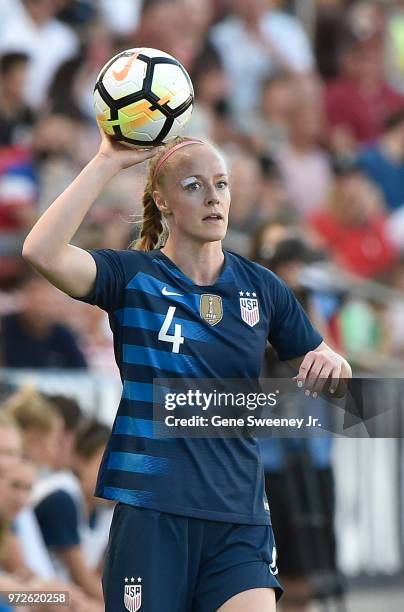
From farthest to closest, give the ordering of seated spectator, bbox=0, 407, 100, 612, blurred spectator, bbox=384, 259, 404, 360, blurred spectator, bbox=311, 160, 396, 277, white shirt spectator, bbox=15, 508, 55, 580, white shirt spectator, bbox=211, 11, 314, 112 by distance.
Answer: white shirt spectator, bbox=211, 11, 314, 112 → blurred spectator, bbox=311, 160, 396, 277 → blurred spectator, bbox=384, 259, 404, 360 → white shirt spectator, bbox=15, 508, 55, 580 → seated spectator, bbox=0, 407, 100, 612

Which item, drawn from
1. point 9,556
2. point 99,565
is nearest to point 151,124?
point 9,556

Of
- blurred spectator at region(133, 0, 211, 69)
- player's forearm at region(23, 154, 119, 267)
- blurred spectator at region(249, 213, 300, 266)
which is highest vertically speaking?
blurred spectator at region(133, 0, 211, 69)

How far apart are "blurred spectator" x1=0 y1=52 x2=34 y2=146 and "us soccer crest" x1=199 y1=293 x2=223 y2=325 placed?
628 cm

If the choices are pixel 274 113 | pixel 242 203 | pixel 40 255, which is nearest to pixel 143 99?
pixel 40 255

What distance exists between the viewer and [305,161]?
1225cm

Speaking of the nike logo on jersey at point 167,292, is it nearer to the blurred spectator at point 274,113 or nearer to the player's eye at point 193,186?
the player's eye at point 193,186

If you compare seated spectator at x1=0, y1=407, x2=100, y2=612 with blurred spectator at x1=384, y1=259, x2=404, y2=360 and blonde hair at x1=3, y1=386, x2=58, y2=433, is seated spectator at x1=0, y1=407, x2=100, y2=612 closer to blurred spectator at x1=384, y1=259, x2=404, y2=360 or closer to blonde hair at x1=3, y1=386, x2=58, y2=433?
blonde hair at x1=3, y1=386, x2=58, y2=433

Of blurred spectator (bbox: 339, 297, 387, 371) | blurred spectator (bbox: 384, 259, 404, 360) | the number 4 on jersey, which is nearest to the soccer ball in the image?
the number 4 on jersey

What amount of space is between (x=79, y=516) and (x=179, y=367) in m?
3.06

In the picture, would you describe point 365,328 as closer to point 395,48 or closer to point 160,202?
point 395,48

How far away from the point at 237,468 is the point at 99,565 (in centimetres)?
316

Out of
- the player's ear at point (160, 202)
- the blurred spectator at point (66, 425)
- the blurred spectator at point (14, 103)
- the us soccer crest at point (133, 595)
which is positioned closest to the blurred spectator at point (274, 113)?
the blurred spectator at point (14, 103)

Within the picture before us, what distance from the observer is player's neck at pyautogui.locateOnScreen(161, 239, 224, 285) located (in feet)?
13.5

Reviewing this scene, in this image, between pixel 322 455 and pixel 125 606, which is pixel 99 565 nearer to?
pixel 322 455
